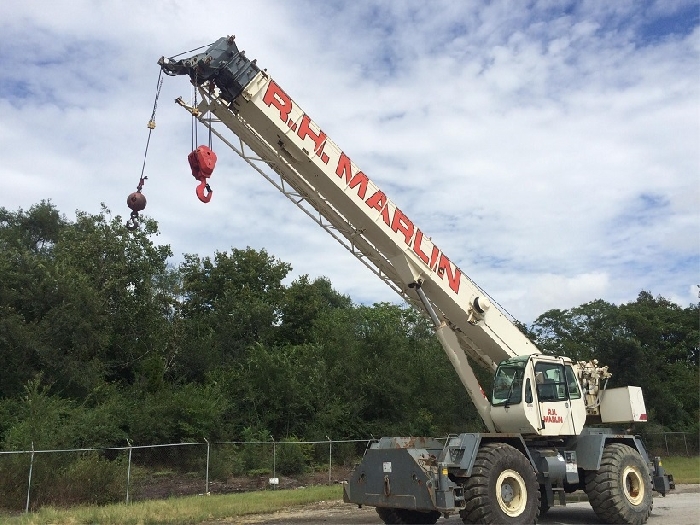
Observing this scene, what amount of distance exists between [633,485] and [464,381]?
12.3ft

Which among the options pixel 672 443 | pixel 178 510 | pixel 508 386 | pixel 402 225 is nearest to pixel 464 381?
pixel 508 386

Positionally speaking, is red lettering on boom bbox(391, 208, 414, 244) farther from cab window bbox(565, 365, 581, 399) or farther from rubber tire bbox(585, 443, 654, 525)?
rubber tire bbox(585, 443, 654, 525)

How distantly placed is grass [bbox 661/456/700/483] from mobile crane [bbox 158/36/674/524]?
31.3 ft

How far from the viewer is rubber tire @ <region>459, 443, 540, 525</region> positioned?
9227 mm

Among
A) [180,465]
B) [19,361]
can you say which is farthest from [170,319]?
[180,465]

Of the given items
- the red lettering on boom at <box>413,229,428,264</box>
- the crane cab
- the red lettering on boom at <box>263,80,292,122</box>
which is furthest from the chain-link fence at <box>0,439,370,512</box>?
the red lettering on boom at <box>263,80,292,122</box>

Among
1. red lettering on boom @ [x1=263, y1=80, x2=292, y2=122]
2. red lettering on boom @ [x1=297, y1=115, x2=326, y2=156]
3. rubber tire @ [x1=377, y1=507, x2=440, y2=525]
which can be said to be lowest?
rubber tire @ [x1=377, y1=507, x2=440, y2=525]

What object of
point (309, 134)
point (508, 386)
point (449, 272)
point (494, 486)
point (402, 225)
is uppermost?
point (309, 134)

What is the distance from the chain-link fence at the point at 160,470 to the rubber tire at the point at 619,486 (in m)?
10.3

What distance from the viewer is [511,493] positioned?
32.1 feet

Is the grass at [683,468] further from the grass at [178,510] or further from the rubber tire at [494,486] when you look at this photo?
the rubber tire at [494,486]

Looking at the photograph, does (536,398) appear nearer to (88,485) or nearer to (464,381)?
(464,381)

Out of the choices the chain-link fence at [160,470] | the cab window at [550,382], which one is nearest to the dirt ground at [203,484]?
the chain-link fence at [160,470]

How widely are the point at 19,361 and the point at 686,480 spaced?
26.0 m
